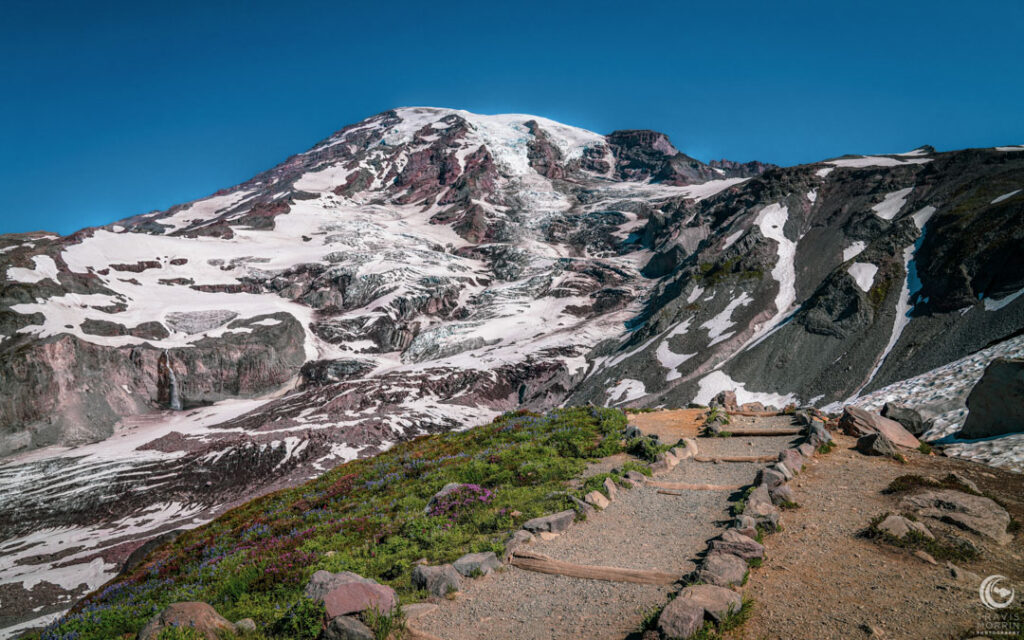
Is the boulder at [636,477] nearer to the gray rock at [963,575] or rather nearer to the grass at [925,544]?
the grass at [925,544]

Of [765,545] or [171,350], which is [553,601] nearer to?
[765,545]

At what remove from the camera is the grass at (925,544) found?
7.98 metres

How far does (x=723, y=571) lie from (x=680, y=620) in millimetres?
1934

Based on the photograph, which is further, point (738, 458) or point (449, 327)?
point (449, 327)

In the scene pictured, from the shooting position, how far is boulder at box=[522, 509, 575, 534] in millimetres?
10781

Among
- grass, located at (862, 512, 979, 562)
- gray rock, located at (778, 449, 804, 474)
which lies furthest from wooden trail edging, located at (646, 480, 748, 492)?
grass, located at (862, 512, 979, 562)

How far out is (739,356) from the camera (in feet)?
205

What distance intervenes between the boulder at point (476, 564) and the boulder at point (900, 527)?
739 cm

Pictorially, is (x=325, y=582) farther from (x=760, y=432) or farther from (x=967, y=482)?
(x=760, y=432)

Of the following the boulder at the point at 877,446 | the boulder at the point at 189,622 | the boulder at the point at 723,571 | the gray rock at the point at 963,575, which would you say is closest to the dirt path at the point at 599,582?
the boulder at the point at 723,571

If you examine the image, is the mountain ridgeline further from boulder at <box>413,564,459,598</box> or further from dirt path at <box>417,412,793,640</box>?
boulder at <box>413,564,459,598</box>

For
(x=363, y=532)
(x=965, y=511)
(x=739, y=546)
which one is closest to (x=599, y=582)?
(x=739, y=546)

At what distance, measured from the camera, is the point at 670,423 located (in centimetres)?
2397

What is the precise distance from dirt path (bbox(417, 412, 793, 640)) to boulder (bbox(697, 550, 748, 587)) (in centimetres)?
62
